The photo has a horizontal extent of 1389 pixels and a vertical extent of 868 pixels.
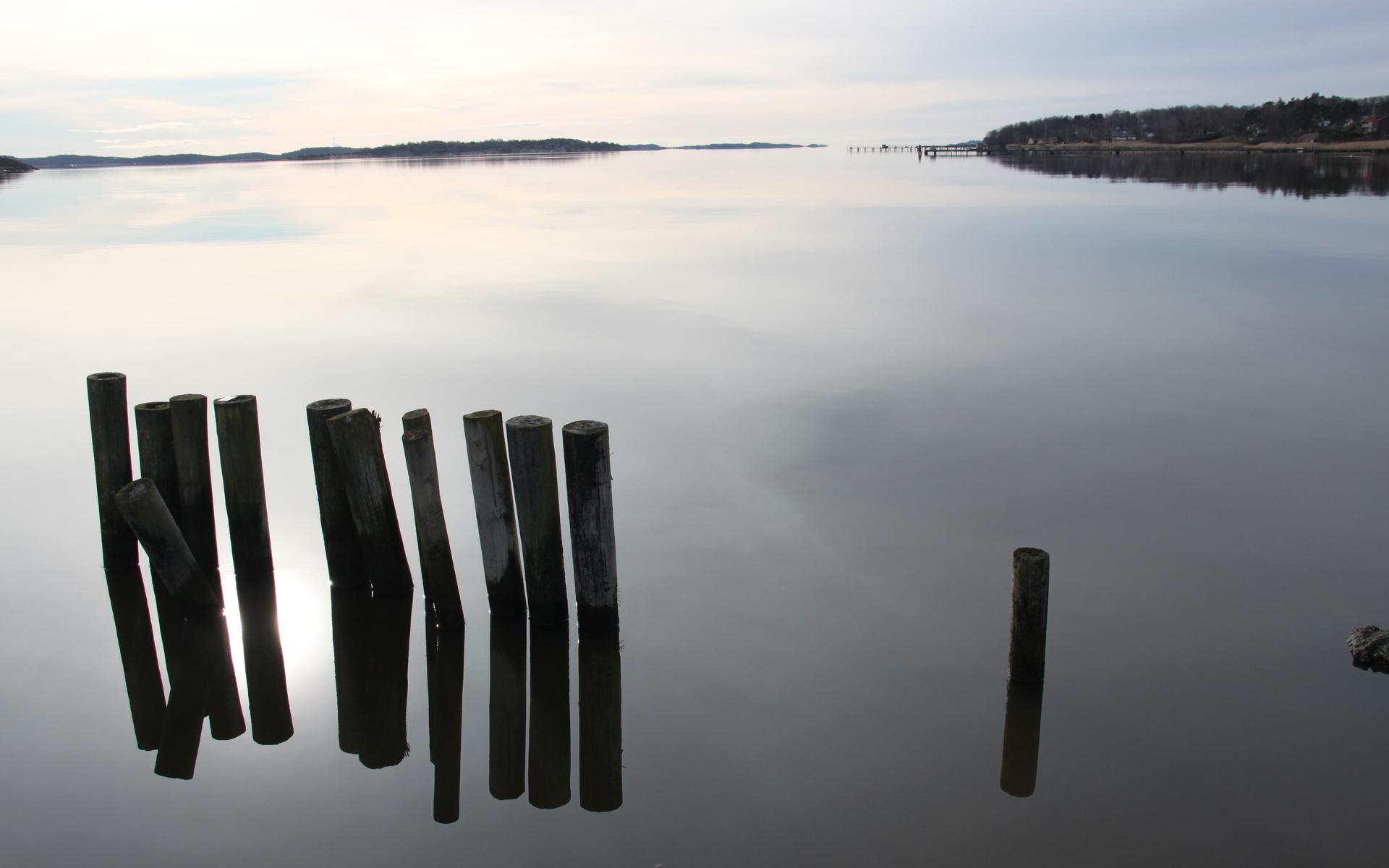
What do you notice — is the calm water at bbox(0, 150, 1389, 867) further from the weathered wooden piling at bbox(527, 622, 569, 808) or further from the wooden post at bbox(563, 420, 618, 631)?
the wooden post at bbox(563, 420, 618, 631)

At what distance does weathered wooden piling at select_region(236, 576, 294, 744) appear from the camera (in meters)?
5.65

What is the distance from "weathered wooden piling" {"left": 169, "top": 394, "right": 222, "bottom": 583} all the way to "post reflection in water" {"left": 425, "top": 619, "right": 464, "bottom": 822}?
1782 mm

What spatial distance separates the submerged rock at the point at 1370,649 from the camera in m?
5.69

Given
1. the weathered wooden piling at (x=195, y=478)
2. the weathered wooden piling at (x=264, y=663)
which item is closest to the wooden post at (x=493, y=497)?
the weathered wooden piling at (x=264, y=663)

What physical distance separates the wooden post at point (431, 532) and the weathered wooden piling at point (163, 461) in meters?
1.76

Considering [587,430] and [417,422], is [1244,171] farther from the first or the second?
[417,422]

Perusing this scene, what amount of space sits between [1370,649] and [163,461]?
7.87 metres

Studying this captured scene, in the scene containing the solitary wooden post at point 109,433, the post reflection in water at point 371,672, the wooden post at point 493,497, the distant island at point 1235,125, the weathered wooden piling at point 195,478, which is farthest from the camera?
the distant island at point 1235,125

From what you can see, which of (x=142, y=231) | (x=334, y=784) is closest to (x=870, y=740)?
(x=334, y=784)

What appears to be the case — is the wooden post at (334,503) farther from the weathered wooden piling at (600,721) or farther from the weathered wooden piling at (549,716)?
the weathered wooden piling at (600,721)

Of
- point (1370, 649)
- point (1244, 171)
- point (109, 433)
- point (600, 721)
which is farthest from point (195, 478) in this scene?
point (1244, 171)

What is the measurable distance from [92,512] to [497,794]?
219 inches

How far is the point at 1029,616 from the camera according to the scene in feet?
17.8

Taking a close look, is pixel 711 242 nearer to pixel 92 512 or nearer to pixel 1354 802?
pixel 92 512
